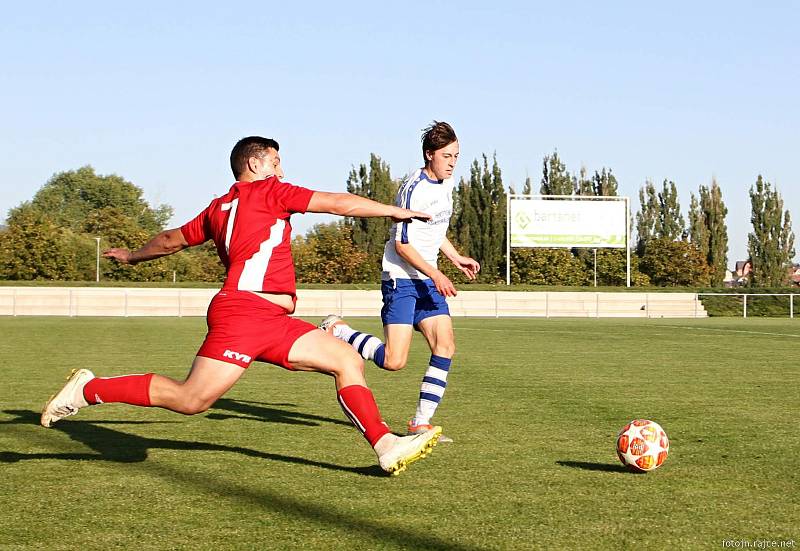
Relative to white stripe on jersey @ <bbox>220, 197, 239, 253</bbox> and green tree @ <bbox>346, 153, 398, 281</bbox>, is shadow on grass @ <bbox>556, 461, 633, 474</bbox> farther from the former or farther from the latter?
green tree @ <bbox>346, 153, 398, 281</bbox>

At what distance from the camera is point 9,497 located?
201 inches

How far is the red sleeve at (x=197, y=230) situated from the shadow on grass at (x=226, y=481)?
1.34 meters

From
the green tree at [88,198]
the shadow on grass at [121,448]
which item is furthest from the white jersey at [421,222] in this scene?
the green tree at [88,198]

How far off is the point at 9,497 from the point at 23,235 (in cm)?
6564

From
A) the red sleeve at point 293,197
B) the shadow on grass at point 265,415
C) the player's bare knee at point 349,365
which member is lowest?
the shadow on grass at point 265,415

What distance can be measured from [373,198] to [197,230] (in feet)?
217

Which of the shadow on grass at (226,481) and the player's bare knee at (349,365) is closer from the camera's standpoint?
the shadow on grass at (226,481)

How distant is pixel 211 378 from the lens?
5418mm

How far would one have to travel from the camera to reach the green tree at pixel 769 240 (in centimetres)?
6938

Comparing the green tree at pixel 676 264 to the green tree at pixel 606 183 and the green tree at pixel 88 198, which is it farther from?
the green tree at pixel 88 198

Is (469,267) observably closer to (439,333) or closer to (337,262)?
(439,333)

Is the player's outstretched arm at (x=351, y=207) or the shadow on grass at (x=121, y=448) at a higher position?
the player's outstretched arm at (x=351, y=207)

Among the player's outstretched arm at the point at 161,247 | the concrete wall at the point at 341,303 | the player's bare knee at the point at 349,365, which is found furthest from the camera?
the concrete wall at the point at 341,303

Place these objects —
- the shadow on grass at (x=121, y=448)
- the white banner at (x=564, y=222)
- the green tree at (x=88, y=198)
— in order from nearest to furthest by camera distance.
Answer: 1. the shadow on grass at (x=121, y=448)
2. the white banner at (x=564, y=222)
3. the green tree at (x=88, y=198)
